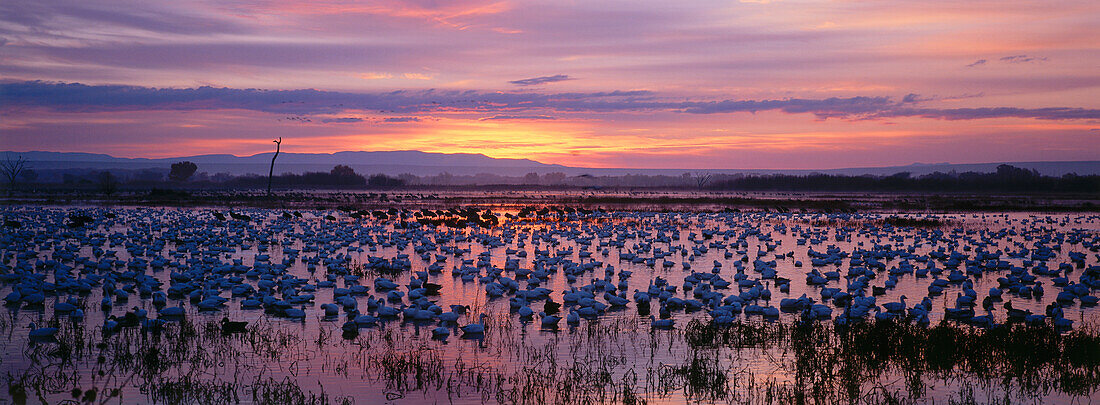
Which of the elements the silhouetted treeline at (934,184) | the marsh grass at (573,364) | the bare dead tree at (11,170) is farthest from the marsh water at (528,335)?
the silhouetted treeline at (934,184)

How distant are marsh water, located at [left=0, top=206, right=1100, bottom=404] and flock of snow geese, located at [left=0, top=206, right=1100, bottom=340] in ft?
0.30

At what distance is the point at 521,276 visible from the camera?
1833 centimetres

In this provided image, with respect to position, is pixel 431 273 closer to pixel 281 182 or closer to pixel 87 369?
pixel 87 369

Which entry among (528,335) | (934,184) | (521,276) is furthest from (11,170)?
(934,184)

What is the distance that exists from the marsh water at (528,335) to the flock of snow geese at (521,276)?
92 mm

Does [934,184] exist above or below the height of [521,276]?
above

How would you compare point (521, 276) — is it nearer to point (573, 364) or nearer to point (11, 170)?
point (573, 364)

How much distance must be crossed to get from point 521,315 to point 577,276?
5.85 m

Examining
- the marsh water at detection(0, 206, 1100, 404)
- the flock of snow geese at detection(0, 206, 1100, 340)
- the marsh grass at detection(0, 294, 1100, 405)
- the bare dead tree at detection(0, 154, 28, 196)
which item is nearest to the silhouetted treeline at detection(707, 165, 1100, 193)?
the flock of snow geese at detection(0, 206, 1100, 340)

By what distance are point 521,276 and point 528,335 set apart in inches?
251

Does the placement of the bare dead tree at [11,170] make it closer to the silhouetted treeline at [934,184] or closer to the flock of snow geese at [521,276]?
the flock of snow geese at [521,276]

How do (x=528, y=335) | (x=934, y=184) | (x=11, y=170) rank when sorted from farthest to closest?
(x=934, y=184) < (x=11, y=170) < (x=528, y=335)

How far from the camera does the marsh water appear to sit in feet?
29.8

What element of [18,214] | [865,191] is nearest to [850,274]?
[18,214]
